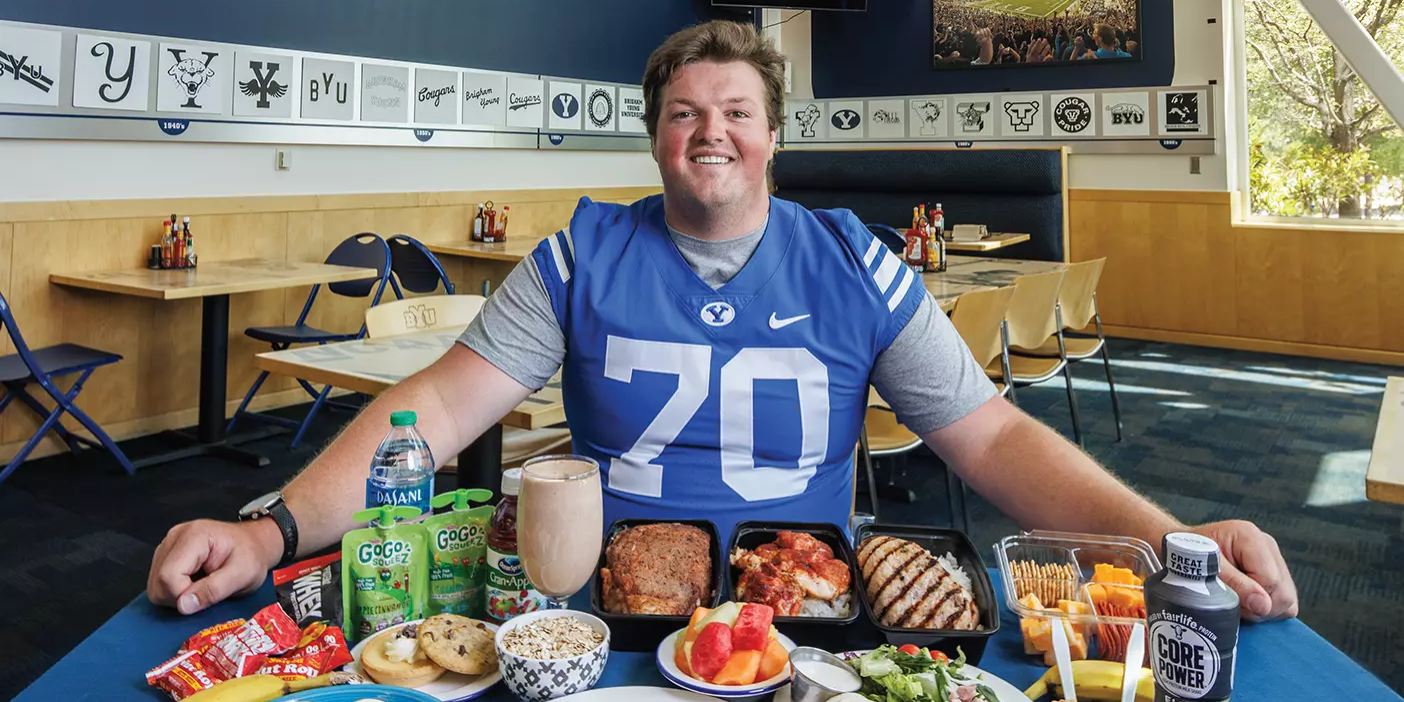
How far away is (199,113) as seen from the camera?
16.3 ft

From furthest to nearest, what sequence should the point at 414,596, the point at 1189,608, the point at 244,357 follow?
the point at 244,357, the point at 414,596, the point at 1189,608

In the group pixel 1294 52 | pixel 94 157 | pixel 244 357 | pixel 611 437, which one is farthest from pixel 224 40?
pixel 1294 52

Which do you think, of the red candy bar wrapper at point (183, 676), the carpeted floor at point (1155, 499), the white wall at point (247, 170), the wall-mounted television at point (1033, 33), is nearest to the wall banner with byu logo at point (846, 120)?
the wall-mounted television at point (1033, 33)

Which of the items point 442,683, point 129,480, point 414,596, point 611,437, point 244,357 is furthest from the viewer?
point 244,357

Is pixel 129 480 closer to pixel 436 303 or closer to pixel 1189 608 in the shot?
pixel 436 303

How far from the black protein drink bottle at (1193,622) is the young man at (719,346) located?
608mm

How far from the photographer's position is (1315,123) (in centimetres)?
714

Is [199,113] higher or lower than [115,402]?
higher

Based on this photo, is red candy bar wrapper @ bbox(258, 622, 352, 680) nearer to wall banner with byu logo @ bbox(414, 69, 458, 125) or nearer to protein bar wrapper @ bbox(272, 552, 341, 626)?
protein bar wrapper @ bbox(272, 552, 341, 626)

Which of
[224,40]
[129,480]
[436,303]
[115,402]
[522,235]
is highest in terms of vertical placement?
[224,40]

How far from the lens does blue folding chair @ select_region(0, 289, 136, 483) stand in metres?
3.97

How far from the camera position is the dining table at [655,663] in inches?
39.2

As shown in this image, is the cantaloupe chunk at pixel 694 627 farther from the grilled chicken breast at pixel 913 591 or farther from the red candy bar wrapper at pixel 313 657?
the red candy bar wrapper at pixel 313 657

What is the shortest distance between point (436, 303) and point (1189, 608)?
9.08 feet
